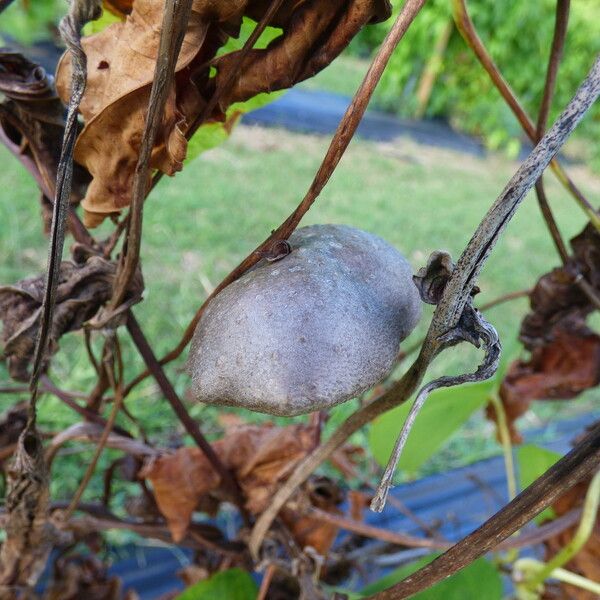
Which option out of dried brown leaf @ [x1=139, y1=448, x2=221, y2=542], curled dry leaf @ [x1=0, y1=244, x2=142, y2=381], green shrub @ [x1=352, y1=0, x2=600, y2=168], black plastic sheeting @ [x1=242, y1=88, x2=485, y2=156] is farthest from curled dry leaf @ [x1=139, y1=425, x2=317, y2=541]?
green shrub @ [x1=352, y1=0, x2=600, y2=168]

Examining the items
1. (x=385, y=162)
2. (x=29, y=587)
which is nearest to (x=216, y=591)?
(x=29, y=587)

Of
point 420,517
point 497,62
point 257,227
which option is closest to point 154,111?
point 420,517

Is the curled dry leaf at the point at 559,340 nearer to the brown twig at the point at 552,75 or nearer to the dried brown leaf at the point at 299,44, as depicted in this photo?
the brown twig at the point at 552,75

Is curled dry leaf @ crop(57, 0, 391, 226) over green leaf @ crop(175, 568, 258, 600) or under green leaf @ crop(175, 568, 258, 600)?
over

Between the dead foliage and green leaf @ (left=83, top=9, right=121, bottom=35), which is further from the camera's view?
the dead foliage

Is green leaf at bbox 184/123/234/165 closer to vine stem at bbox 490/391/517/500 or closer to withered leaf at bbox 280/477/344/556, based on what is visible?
withered leaf at bbox 280/477/344/556

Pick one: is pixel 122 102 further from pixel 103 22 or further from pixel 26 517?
pixel 26 517
